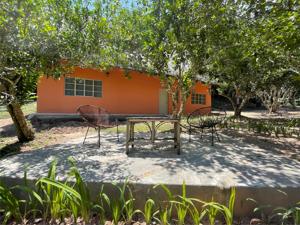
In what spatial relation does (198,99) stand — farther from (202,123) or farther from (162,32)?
(202,123)

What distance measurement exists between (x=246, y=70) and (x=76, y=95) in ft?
28.6

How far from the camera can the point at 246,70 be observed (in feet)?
38.9

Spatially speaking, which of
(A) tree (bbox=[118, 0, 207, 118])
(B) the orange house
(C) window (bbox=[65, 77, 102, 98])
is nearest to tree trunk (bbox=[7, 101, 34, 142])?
(A) tree (bbox=[118, 0, 207, 118])

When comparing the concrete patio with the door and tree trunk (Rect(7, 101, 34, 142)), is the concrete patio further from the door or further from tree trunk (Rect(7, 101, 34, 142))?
the door

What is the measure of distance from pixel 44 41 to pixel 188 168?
4441mm

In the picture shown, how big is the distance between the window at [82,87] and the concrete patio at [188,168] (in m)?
8.59

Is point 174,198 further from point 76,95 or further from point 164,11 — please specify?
point 76,95

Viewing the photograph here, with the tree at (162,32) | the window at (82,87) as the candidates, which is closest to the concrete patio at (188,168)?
the tree at (162,32)

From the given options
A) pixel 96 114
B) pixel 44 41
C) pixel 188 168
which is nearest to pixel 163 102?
pixel 96 114

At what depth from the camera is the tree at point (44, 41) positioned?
5.50 meters

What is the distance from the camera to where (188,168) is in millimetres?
4480

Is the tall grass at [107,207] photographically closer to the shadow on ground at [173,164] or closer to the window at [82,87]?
the shadow on ground at [173,164]

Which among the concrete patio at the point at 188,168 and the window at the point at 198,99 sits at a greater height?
the window at the point at 198,99

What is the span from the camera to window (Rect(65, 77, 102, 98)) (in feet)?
48.1
